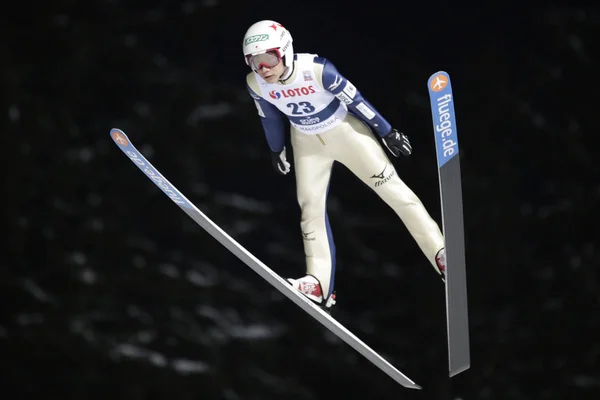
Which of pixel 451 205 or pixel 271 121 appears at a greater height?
pixel 271 121

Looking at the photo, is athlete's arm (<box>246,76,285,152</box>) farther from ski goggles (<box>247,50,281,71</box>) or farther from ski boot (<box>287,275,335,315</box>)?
ski boot (<box>287,275,335,315</box>)

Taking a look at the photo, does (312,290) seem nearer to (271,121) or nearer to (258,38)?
(271,121)

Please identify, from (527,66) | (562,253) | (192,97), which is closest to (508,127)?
(527,66)

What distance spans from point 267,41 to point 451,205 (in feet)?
2.75

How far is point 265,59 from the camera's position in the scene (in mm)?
3926

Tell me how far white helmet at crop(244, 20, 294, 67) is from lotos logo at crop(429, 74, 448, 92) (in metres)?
0.50

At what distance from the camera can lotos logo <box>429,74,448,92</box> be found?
12.5 ft

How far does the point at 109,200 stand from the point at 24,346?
2.68 ft

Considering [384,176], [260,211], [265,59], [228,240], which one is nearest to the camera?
[265,59]

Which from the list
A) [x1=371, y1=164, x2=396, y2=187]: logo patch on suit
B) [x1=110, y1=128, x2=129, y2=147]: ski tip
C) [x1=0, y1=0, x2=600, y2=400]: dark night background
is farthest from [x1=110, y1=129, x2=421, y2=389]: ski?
[x1=0, y1=0, x2=600, y2=400]: dark night background

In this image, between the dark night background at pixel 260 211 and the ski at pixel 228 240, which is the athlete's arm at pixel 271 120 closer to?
the ski at pixel 228 240

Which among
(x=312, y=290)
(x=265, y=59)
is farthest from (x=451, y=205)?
(x=265, y=59)

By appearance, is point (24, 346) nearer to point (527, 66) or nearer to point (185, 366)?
point (185, 366)

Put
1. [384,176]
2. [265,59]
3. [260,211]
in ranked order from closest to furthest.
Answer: [265,59]
[384,176]
[260,211]
